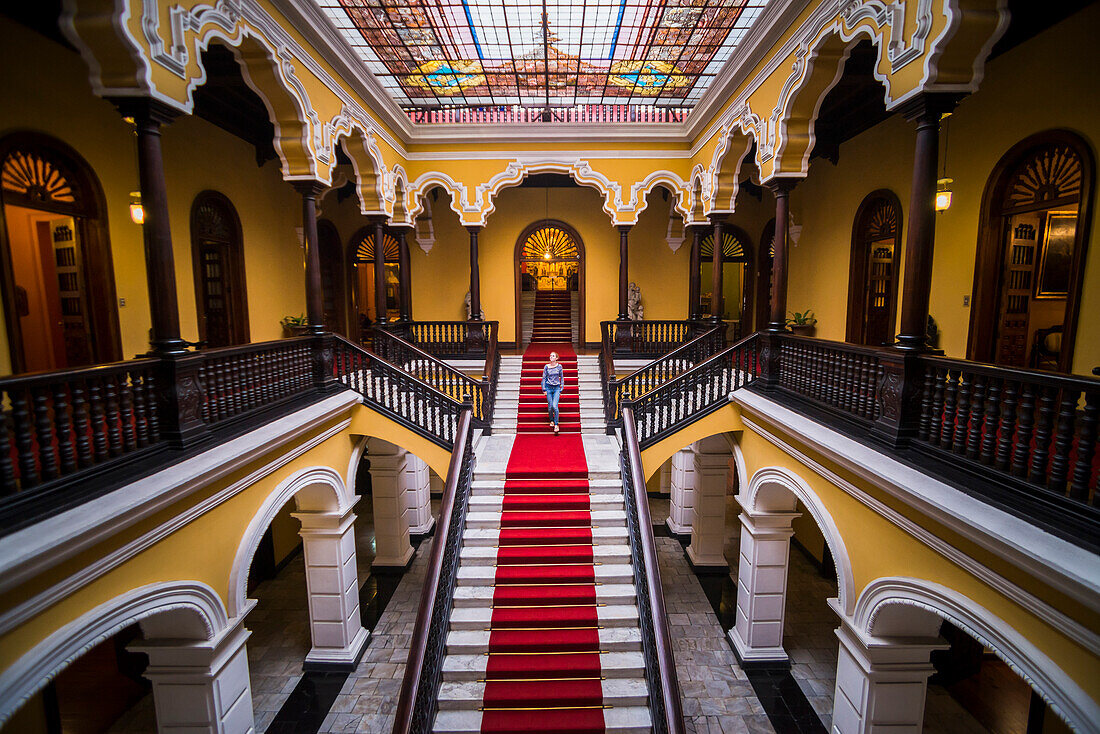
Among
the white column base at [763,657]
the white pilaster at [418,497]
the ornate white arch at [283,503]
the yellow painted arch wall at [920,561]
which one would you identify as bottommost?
the white column base at [763,657]

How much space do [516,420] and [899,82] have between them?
7.02 m

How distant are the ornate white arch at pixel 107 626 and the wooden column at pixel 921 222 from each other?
6.34 m

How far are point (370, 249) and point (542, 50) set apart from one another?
8.53 m

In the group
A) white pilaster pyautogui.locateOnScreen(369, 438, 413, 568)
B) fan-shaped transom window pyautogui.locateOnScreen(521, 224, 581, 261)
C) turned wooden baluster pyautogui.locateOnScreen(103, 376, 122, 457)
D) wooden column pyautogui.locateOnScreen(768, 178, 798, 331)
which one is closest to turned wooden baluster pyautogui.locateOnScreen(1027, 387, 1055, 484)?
wooden column pyautogui.locateOnScreen(768, 178, 798, 331)

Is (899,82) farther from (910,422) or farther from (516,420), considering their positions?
(516,420)

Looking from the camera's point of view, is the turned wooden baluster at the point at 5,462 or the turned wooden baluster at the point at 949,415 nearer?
the turned wooden baluster at the point at 5,462

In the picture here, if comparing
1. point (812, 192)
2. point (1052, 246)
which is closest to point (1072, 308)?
point (1052, 246)

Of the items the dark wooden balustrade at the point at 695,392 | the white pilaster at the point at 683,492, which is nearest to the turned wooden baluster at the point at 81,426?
the dark wooden balustrade at the point at 695,392

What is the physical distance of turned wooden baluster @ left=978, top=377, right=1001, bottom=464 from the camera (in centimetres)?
365

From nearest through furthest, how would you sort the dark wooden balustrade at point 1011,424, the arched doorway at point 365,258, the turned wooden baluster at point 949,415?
the dark wooden balustrade at point 1011,424 → the turned wooden baluster at point 949,415 → the arched doorway at point 365,258

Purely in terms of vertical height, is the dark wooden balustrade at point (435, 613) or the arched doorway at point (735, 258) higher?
the arched doorway at point (735, 258)

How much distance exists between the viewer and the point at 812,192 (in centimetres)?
Answer: 1159

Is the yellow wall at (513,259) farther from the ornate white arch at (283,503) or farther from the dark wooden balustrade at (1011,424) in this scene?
the dark wooden balustrade at (1011,424)

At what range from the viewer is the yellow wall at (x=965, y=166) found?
219 inches
